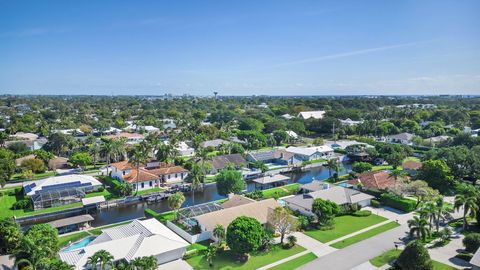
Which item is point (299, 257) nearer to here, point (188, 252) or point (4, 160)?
point (188, 252)

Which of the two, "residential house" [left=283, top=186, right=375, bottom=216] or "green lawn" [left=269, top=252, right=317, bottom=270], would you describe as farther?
"residential house" [left=283, top=186, right=375, bottom=216]

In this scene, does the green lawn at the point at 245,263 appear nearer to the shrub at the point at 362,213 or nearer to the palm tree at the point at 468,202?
the shrub at the point at 362,213

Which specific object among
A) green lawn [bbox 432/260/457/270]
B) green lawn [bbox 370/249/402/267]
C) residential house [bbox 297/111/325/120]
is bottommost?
green lawn [bbox 370/249/402/267]

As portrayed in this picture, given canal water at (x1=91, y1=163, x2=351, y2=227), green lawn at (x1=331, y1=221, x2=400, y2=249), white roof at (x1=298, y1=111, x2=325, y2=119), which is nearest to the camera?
green lawn at (x1=331, y1=221, x2=400, y2=249)

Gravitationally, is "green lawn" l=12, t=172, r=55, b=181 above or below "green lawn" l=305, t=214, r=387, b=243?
below

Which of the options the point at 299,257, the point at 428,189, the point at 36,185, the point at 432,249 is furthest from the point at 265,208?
the point at 36,185

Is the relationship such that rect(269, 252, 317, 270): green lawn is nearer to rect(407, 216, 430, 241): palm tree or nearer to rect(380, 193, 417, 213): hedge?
rect(407, 216, 430, 241): palm tree

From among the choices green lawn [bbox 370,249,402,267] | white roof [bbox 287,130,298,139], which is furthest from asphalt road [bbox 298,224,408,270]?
white roof [bbox 287,130,298,139]

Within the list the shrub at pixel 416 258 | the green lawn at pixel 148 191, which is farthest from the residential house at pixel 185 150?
the shrub at pixel 416 258
